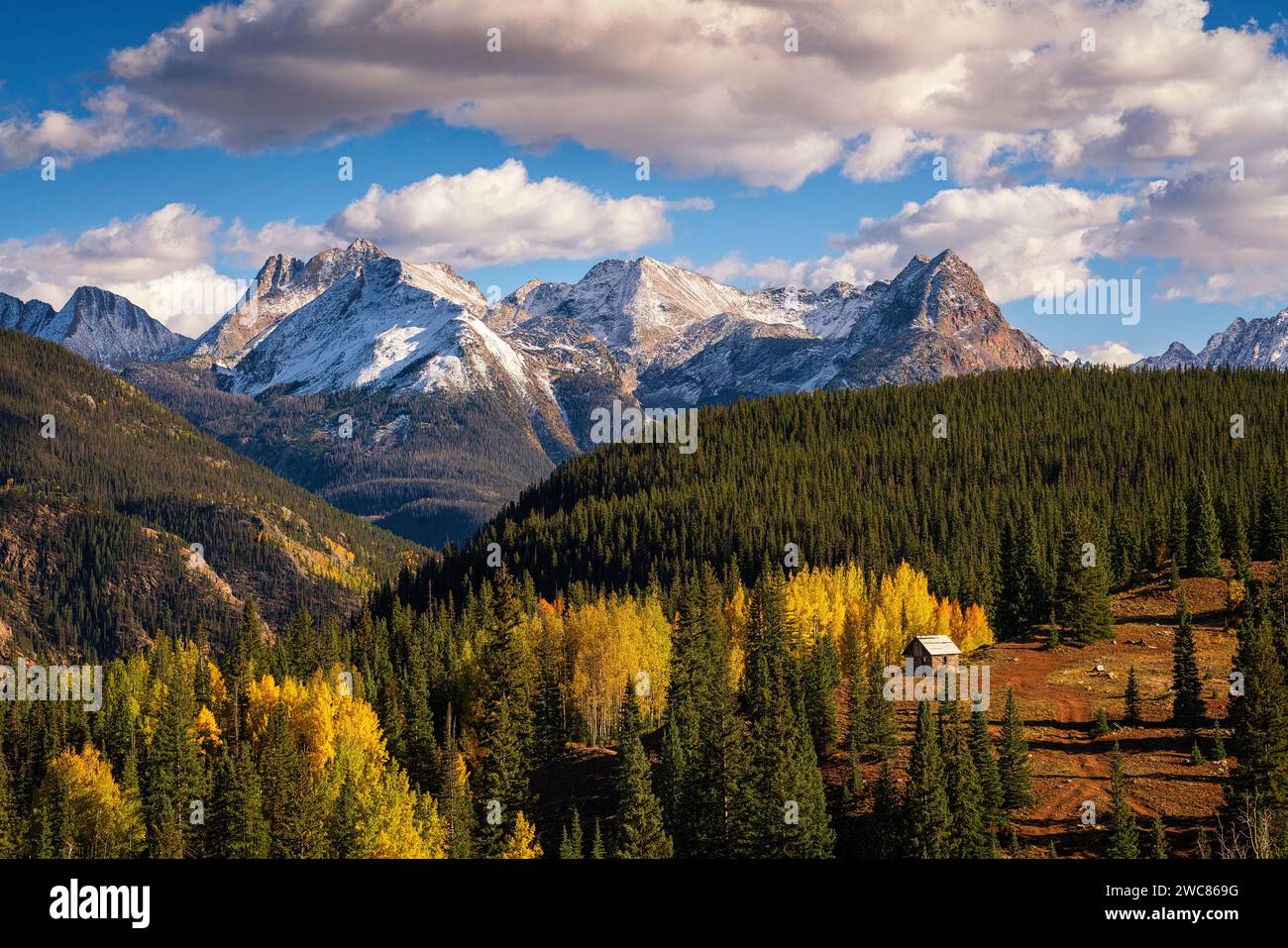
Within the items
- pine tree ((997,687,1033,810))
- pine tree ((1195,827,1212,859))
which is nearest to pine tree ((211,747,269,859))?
pine tree ((997,687,1033,810))

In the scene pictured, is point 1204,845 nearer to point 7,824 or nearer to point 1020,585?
point 1020,585

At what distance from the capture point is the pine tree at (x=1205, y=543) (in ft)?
447

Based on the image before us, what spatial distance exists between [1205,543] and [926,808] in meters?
82.2

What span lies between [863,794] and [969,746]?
890 centimetres

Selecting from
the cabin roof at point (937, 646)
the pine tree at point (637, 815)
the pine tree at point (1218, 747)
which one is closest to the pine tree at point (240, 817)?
the pine tree at point (637, 815)

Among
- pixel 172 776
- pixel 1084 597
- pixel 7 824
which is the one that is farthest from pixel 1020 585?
pixel 7 824

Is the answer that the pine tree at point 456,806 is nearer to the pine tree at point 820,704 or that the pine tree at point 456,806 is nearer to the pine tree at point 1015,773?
the pine tree at point 820,704

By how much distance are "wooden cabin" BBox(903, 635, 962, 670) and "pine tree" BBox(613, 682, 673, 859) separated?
111ft

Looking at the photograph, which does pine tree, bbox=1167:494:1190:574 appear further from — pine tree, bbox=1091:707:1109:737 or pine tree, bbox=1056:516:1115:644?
pine tree, bbox=1091:707:1109:737

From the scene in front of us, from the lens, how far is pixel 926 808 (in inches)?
2680

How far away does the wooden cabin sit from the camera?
109438mm

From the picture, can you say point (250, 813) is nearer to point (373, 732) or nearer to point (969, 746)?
point (373, 732)

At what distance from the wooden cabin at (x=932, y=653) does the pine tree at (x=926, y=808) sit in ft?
128
